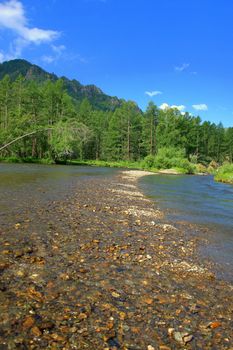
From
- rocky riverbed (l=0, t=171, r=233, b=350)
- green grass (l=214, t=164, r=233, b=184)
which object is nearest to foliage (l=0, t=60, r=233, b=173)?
green grass (l=214, t=164, r=233, b=184)

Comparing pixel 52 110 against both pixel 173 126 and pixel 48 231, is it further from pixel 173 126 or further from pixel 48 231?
pixel 48 231

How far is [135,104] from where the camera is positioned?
10600cm

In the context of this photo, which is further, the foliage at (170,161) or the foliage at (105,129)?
the foliage at (105,129)

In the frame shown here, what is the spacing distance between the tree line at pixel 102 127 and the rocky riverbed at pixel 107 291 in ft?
201

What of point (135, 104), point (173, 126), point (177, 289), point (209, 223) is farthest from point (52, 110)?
point (177, 289)

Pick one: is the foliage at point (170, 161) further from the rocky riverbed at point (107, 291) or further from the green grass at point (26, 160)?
the rocky riverbed at point (107, 291)

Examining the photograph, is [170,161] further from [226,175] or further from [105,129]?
Answer: [105,129]

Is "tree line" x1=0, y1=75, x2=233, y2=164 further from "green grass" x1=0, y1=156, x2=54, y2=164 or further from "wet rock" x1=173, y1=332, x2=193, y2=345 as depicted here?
"wet rock" x1=173, y1=332, x2=193, y2=345

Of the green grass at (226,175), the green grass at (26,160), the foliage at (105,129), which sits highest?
the foliage at (105,129)

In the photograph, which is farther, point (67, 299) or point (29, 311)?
point (67, 299)

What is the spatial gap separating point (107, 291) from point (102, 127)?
4438 inches

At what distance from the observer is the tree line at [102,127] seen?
76.7 metres

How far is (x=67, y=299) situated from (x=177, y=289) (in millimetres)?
2453

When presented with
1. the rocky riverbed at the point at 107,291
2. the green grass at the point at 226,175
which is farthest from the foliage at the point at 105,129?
the rocky riverbed at the point at 107,291
